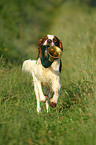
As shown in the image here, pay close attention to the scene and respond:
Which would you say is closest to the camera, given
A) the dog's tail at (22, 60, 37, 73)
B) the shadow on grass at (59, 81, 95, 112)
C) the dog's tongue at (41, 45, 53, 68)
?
the shadow on grass at (59, 81, 95, 112)

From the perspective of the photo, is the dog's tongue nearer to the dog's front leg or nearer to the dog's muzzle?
the dog's muzzle

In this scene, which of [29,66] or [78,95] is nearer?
[78,95]

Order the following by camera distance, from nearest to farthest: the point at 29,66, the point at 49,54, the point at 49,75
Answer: the point at 49,54 → the point at 49,75 → the point at 29,66

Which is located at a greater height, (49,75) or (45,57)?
(45,57)

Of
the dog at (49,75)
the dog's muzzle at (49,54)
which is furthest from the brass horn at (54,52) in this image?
the dog at (49,75)

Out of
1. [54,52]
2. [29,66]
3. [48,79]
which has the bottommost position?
[48,79]

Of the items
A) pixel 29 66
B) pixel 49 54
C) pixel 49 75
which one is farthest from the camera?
pixel 29 66

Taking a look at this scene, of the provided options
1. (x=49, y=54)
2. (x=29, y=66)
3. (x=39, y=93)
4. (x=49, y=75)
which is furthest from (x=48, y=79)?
(x=29, y=66)

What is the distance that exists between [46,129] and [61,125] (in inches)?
12.1

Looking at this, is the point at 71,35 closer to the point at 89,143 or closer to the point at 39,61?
the point at 39,61

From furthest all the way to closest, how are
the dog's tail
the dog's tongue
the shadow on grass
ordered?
the dog's tail, the dog's tongue, the shadow on grass

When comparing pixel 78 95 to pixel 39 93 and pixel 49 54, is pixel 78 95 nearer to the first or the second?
pixel 39 93

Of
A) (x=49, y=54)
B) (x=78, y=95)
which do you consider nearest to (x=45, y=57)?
(x=49, y=54)

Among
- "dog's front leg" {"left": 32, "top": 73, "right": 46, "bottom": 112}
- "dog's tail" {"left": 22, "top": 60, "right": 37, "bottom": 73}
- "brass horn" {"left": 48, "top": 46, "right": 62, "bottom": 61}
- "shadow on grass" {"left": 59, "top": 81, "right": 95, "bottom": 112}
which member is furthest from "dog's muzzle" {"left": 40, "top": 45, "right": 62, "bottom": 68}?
"dog's tail" {"left": 22, "top": 60, "right": 37, "bottom": 73}
